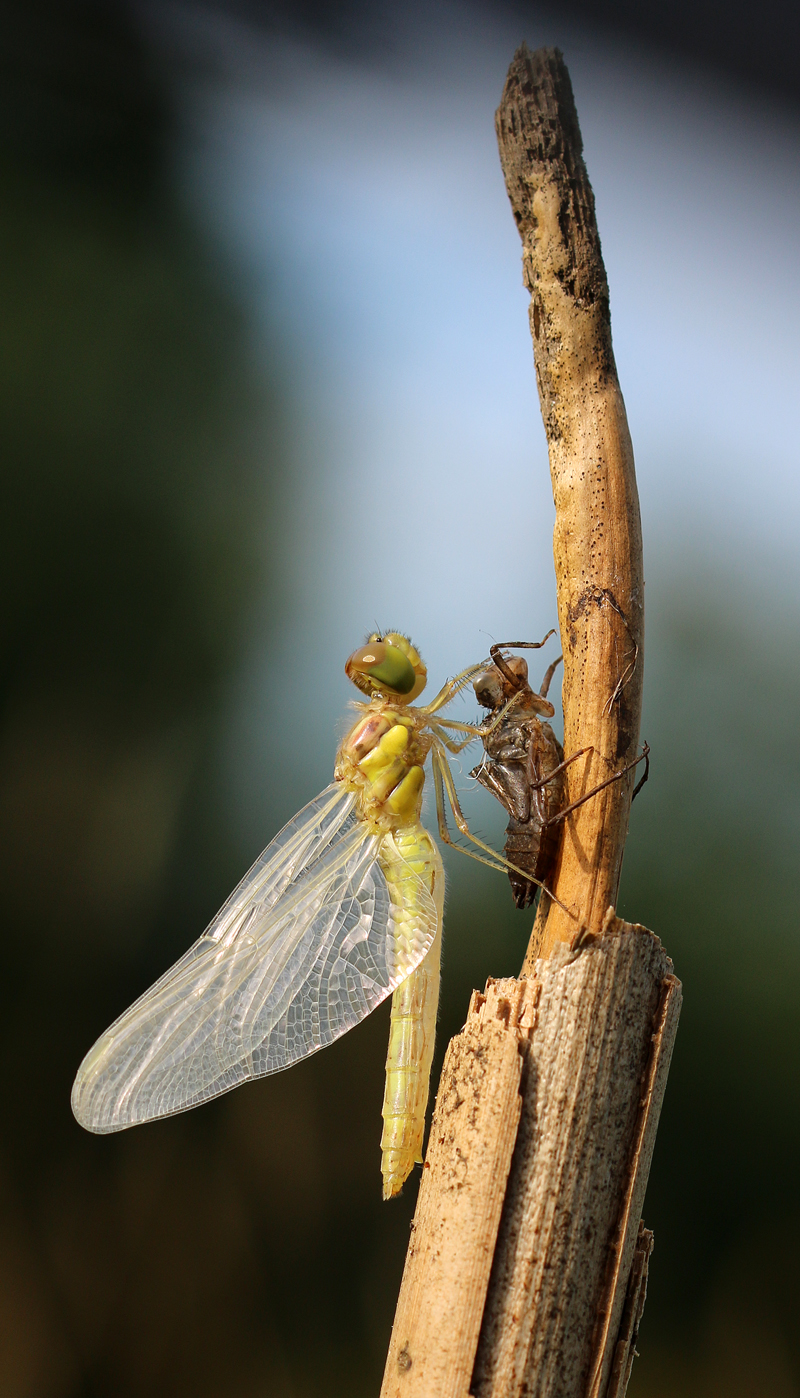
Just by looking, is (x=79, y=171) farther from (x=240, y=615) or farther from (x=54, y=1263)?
(x=54, y=1263)

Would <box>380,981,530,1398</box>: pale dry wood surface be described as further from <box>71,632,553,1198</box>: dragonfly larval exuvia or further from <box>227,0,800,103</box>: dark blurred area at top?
<box>227,0,800,103</box>: dark blurred area at top

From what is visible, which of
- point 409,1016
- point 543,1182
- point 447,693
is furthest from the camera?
point 447,693

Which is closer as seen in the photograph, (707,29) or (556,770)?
(556,770)

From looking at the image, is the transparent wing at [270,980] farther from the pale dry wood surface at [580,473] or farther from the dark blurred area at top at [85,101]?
the dark blurred area at top at [85,101]

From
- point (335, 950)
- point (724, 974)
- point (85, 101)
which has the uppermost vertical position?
point (85, 101)

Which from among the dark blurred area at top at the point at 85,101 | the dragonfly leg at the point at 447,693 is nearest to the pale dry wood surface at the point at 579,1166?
the dragonfly leg at the point at 447,693

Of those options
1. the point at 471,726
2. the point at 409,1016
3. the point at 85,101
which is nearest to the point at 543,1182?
the point at 409,1016

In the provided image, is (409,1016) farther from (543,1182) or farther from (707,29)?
(707,29)

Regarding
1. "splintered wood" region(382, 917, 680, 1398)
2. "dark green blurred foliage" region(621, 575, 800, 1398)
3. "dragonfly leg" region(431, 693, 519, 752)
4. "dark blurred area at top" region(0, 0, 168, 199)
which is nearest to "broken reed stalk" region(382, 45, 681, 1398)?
"splintered wood" region(382, 917, 680, 1398)
